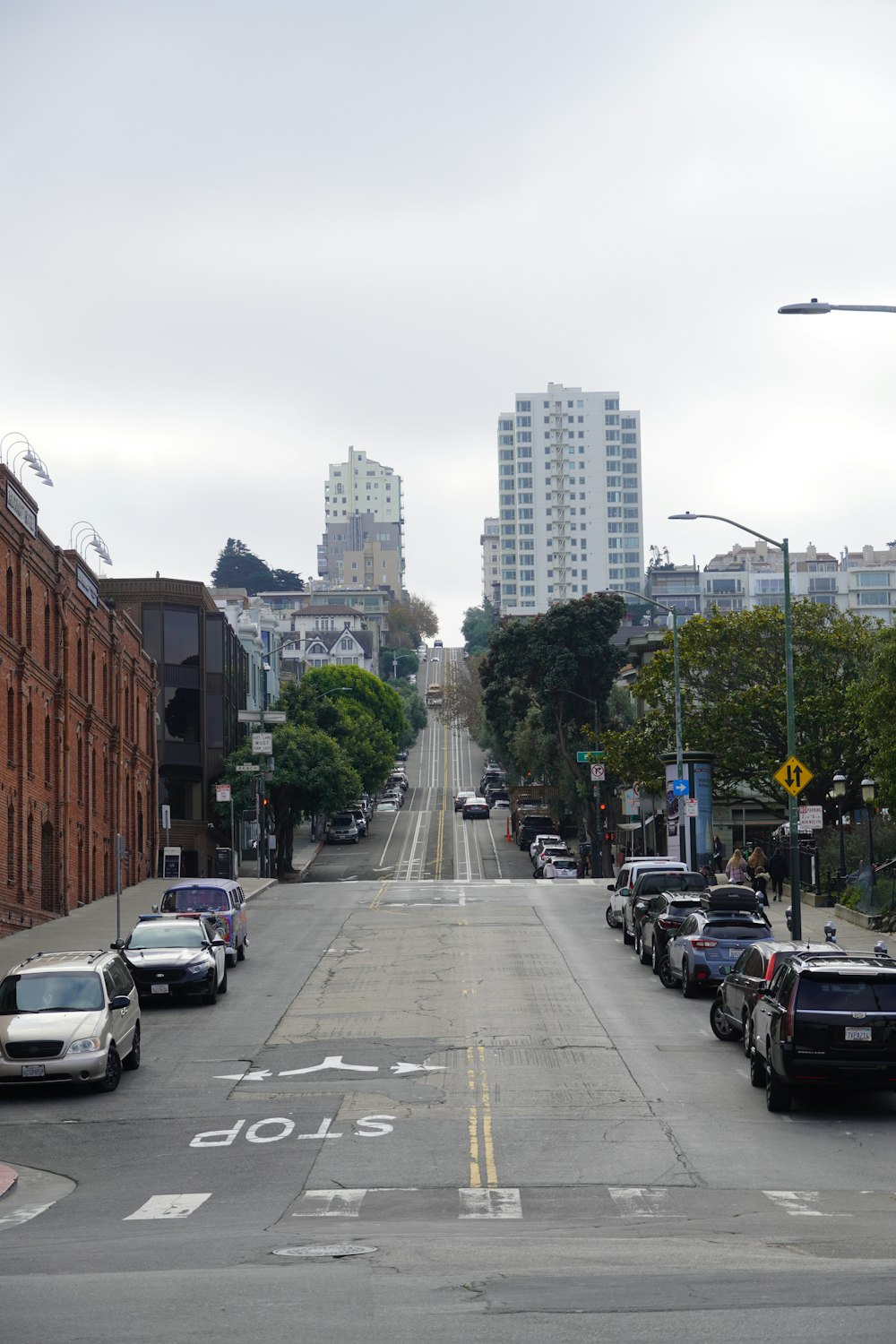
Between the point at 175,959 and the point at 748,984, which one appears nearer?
the point at 748,984

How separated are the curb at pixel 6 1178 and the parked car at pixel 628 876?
2258 centimetres

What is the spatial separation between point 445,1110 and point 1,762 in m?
26.3

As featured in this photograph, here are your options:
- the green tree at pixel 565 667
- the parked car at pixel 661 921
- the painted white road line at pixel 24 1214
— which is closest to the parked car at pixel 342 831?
the green tree at pixel 565 667

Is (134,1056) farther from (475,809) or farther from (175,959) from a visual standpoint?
(475,809)

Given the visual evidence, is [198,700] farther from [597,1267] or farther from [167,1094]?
[597,1267]

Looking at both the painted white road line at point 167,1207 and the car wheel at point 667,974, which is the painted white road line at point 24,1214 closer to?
the painted white road line at point 167,1207

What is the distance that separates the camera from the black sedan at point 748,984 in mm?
21047

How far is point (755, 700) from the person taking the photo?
191ft

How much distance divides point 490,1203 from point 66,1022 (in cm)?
864

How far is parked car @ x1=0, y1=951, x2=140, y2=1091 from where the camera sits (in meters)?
21.1

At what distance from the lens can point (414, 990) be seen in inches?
1189

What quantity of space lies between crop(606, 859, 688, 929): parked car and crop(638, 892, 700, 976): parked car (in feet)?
12.8

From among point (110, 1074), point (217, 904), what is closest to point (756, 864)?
point (217, 904)

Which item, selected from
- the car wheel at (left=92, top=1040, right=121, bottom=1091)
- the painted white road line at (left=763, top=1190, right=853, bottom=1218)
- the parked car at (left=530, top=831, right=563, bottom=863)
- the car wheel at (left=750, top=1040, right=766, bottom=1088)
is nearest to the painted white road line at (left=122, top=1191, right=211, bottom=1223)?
the painted white road line at (left=763, top=1190, right=853, bottom=1218)
